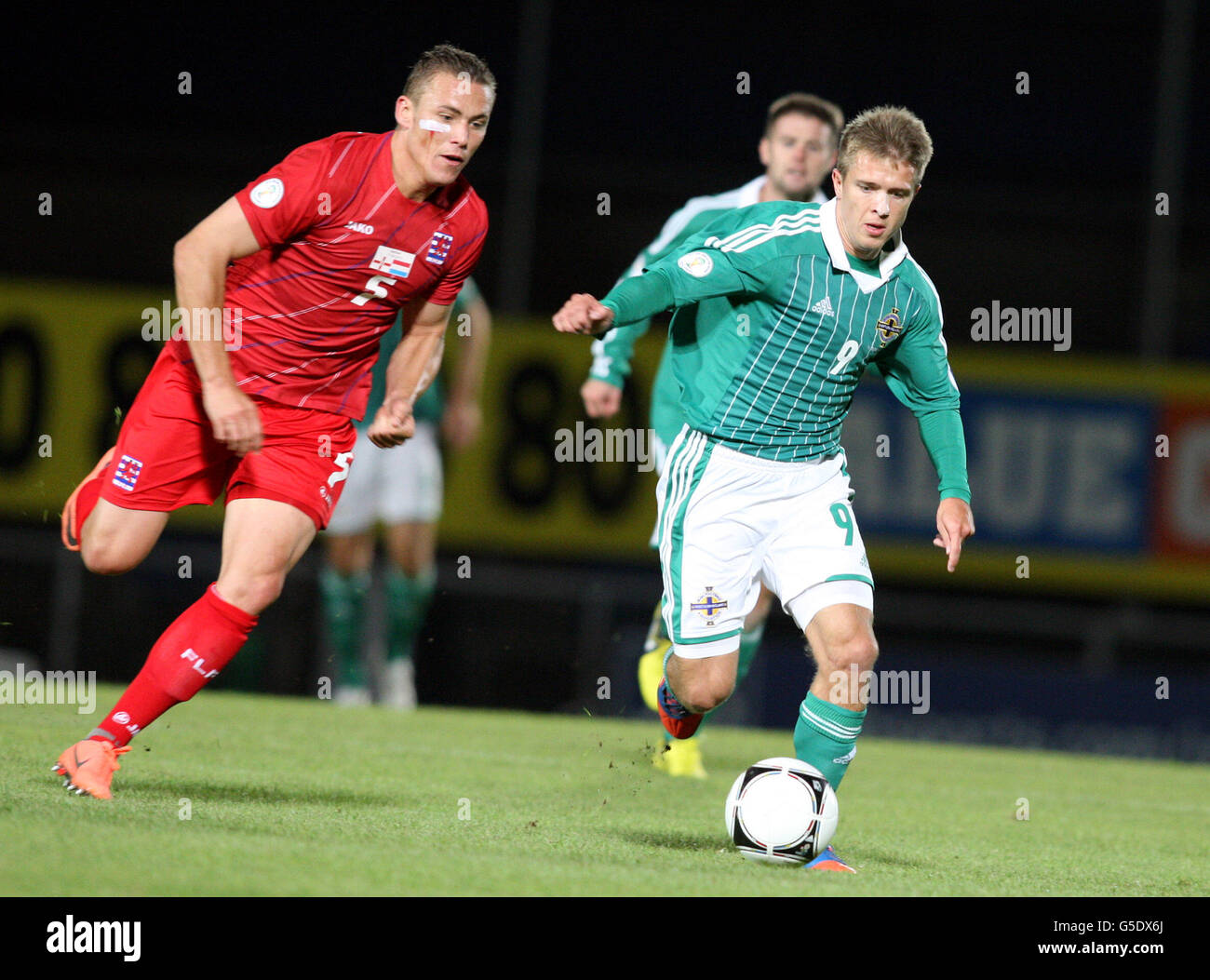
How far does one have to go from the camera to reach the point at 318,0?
15.8m

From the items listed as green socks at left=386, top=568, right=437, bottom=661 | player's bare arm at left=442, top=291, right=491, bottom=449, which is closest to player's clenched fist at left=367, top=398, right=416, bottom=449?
player's bare arm at left=442, top=291, right=491, bottom=449

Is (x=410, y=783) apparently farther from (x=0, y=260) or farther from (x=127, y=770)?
(x=0, y=260)

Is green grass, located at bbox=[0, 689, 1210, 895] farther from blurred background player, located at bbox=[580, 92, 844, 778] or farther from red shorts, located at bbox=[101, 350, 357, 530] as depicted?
red shorts, located at bbox=[101, 350, 357, 530]

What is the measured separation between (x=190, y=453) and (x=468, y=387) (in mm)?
4252

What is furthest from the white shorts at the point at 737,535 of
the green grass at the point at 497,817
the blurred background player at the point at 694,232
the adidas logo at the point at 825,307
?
the blurred background player at the point at 694,232

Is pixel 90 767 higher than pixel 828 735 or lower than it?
lower

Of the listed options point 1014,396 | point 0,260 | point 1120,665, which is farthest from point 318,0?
point 1120,665

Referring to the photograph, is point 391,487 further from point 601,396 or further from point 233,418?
point 233,418

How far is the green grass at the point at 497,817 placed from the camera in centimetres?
386

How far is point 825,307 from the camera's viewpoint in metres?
4.89

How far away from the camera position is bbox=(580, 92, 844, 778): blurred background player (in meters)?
6.51

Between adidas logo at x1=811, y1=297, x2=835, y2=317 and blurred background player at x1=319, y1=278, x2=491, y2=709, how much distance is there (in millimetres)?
4364

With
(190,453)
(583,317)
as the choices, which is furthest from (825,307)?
(190,453)

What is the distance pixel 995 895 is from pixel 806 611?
3.12ft
